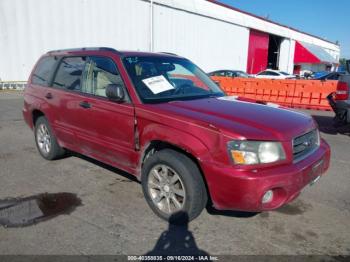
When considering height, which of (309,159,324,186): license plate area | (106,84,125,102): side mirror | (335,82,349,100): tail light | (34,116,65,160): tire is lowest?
(34,116,65,160): tire

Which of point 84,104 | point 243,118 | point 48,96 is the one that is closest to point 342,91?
point 243,118

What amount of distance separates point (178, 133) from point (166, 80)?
1120 mm

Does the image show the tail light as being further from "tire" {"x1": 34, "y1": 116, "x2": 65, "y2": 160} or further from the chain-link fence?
the chain-link fence

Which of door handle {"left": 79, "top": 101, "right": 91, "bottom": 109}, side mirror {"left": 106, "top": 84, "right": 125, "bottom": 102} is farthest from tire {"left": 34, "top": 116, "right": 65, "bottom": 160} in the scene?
side mirror {"left": 106, "top": 84, "right": 125, "bottom": 102}

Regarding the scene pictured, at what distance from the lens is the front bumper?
2.86 m

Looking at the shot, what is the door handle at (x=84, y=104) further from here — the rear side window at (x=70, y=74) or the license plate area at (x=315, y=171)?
the license plate area at (x=315, y=171)

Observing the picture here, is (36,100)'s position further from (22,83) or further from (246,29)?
(246,29)

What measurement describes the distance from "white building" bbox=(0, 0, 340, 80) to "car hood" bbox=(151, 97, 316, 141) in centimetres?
1631

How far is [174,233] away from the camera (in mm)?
3275

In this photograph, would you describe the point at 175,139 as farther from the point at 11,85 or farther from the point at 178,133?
the point at 11,85

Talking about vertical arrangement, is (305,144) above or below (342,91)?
below


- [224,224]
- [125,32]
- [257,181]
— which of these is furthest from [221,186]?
[125,32]

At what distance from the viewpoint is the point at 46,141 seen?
543cm

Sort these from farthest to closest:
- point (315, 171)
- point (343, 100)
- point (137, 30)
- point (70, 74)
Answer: point (137, 30) → point (343, 100) → point (70, 74) → point (315, 171)
